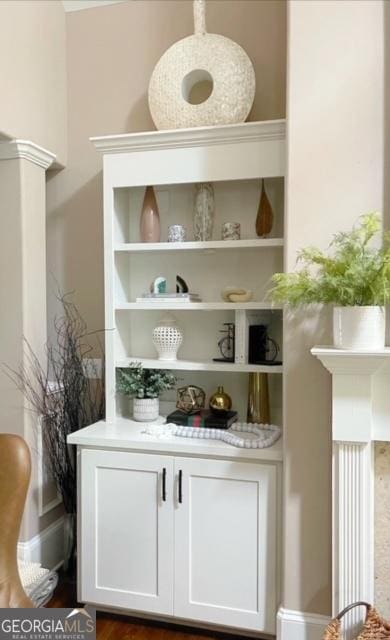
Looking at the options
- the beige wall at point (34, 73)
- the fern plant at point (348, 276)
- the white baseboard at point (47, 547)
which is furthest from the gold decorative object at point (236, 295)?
the white baseboard at point (47, 547)

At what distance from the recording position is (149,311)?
257cm

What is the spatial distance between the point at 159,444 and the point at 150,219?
1080 mm

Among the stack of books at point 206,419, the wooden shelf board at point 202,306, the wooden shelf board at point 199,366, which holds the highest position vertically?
the wooden shelf board at point 202,306

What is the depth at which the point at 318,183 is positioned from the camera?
6.13 feet

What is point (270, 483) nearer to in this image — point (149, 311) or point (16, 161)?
point (149, 311)

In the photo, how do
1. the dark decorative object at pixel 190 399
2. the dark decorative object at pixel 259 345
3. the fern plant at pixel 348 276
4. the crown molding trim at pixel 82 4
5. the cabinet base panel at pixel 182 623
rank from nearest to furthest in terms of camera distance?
the fern plant at pixel 348 276
the cabinet base panel at pixel 182 623
the dark decorative object at pixel 259 345
the dark decorative object at pixel 190 399
the crown molding trim at pixel 82 4

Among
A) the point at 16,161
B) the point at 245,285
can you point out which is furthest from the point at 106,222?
the point at 245,285

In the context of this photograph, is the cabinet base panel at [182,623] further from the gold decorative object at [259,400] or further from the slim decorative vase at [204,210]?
the slim decorative vase at [204,210]

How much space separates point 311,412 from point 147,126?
5.59 ft

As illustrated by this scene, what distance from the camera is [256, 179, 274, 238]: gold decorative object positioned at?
7.44 feet

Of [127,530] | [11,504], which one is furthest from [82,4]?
[127,530]

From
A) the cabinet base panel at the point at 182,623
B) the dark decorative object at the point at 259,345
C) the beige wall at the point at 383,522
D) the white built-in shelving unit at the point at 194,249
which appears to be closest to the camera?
the beige wall at the point at 383,522

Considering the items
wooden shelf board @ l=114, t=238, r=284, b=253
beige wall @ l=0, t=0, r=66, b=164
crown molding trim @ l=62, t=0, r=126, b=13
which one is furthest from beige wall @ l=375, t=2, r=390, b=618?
crown molding trim @ l=62, t=0, r=126, b=13

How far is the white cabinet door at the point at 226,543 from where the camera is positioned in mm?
1942
